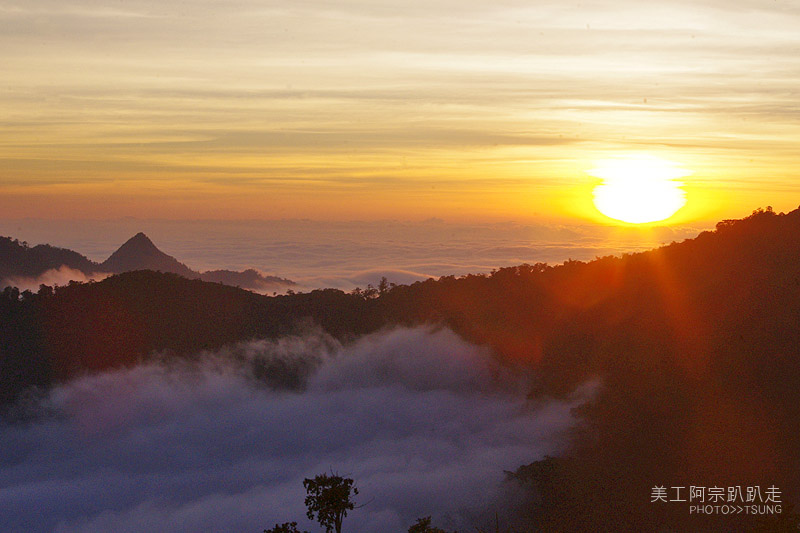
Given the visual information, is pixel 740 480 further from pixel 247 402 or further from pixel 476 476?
pixel 247 402

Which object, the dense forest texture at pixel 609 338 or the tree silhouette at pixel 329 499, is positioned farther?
the dense forest texture at pixel 609 338

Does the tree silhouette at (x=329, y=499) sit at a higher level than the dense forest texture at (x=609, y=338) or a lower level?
lower

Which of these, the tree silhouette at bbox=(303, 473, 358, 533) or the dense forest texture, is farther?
the dense forest texture

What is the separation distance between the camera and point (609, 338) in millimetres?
72000

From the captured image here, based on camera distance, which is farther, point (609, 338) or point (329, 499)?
point (609, 338)

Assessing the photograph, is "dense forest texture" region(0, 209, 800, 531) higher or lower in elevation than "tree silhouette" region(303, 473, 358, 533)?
higher

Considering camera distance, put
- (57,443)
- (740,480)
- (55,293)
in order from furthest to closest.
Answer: (55,293)
(57,443)
(740,480)

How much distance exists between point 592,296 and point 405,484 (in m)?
30.0

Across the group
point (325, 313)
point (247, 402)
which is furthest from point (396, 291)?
point (247, 402)

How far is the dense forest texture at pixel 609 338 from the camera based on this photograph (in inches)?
2112

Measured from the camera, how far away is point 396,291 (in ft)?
357

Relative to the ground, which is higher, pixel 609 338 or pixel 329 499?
pixel 609 338

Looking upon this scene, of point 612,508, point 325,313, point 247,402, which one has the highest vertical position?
point 325,313

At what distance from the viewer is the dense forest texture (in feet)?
176
